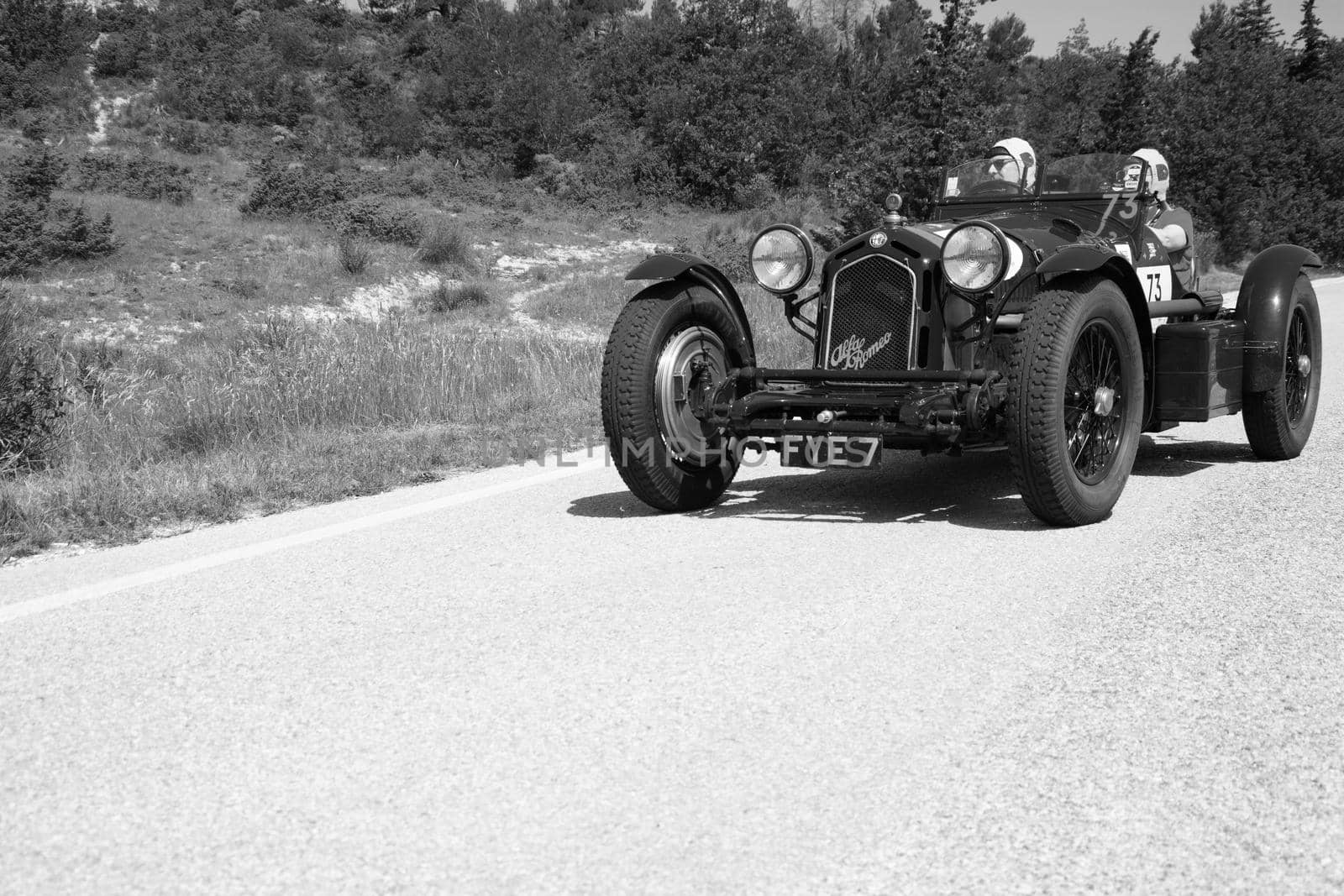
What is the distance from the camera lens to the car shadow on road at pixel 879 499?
5.58 meters

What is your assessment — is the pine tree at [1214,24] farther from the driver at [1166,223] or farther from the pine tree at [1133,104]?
the driver at [1166,223]

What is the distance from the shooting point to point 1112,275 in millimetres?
5703

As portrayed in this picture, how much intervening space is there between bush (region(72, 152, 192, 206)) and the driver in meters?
24.4

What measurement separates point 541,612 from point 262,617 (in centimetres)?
89

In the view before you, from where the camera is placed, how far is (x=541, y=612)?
406 cm

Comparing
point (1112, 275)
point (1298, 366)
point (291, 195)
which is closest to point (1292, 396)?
point (1298, 366)

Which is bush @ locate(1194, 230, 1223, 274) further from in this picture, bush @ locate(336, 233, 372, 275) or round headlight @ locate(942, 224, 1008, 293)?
round headlight @ locate(942, 224, 1008, 293)

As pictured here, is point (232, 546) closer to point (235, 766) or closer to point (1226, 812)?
point (235, 766)

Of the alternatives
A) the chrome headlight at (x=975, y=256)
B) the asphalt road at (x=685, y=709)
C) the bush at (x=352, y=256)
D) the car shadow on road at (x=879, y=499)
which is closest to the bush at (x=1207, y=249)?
the bush at (x=352, y=256)

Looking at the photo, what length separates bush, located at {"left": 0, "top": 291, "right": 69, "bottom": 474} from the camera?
7707 mm

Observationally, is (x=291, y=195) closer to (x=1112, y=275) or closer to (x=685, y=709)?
(x=1112, y=275)

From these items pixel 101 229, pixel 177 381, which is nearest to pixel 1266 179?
pixel 101 229

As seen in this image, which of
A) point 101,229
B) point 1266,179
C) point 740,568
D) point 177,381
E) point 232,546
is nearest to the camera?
point 740,568

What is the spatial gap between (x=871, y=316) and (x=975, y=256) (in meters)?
0.61
